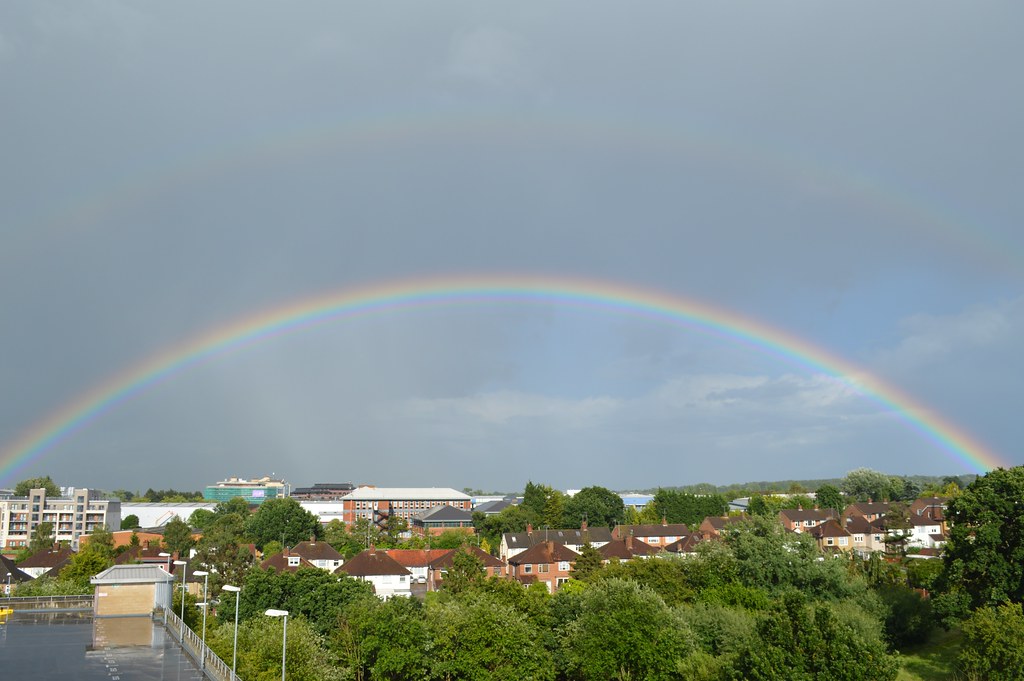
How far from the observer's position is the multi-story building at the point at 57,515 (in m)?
134

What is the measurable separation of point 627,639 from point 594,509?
293ft

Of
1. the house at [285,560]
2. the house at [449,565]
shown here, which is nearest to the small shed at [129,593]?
the house at [285,560]

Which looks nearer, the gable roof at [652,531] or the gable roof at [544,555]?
the gable roof at [544,555]

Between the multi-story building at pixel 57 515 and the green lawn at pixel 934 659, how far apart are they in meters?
133

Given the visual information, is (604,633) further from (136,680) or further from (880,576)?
(880,576)

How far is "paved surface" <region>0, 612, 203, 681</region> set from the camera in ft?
81.1

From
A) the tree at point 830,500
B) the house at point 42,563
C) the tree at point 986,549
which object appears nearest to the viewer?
the tree at point 986,549

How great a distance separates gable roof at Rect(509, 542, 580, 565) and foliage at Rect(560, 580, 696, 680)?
141ft

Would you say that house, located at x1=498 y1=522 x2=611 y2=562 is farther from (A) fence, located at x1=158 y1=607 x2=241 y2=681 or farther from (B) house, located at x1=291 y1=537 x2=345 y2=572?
(A) fence, located at x1=158 y1=607 x2=241 y2=681

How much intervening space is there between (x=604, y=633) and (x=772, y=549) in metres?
17.3

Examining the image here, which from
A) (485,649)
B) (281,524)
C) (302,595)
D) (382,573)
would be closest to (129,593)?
(302,595)

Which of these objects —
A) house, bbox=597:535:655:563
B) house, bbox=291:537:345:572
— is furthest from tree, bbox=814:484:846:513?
house, bbox=291:537:345:572

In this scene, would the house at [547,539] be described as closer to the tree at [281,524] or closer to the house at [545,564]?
the house at [545,564]

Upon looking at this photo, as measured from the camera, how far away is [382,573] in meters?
73.3
